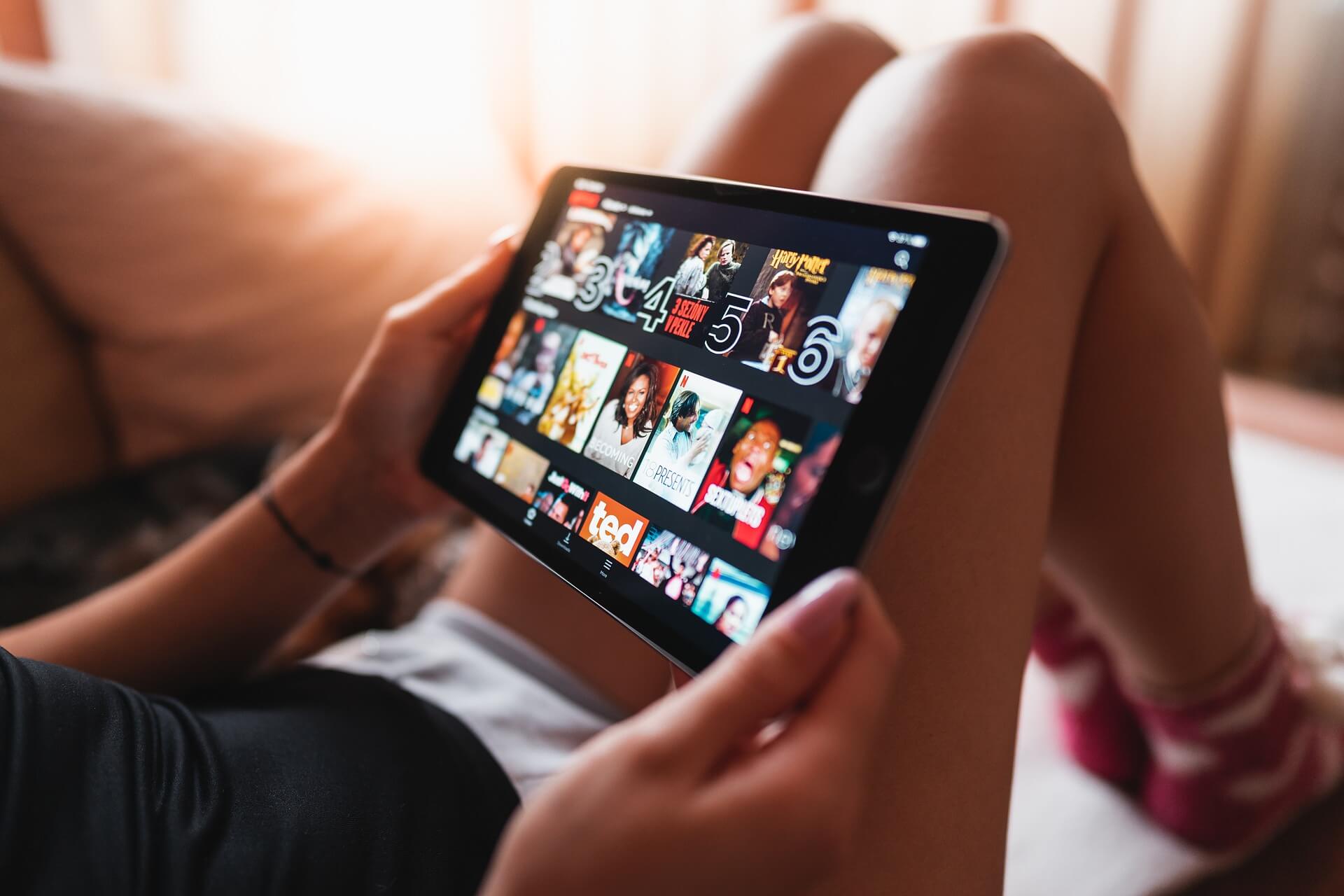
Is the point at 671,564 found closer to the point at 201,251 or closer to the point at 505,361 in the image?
the point at 505,361

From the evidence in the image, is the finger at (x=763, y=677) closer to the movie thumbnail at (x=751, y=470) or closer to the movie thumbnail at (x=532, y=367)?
the movie thumbnail at (x=751, y=470)

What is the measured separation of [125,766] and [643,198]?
40cm

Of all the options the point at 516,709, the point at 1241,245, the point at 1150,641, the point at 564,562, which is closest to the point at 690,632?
the point at 564,562

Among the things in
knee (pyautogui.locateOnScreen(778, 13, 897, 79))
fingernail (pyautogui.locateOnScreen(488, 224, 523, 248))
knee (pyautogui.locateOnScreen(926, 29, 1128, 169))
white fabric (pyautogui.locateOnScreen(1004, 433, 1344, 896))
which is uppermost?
knee (pyautogui.locateOnScreen(778, 13, 897, 79))

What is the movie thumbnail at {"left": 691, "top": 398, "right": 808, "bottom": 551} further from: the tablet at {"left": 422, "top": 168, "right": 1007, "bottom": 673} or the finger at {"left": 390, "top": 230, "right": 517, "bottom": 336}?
the finger at {"left": 390, "top": 230, "right": 517, "bottom": 336}

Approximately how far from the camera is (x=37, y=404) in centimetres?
90

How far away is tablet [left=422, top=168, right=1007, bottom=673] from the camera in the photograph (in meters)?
0.37

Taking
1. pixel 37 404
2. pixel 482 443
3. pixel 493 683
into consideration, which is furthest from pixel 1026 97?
pixel 37 404

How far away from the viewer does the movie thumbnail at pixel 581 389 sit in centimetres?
51

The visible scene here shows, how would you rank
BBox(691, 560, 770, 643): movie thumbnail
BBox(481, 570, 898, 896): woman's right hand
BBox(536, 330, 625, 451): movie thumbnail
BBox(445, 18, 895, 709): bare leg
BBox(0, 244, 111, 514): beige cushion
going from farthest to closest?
BBox(0, 244, 111, 514): beige cushion
BBox(445, 18, 895, 709): bare leg
BBox(536, 330, 625, 451): movie thumbnail
BBox(691, 560, 770, 643): movie thumbnail
BBox(481, 570, 898, 896): woman's right hand

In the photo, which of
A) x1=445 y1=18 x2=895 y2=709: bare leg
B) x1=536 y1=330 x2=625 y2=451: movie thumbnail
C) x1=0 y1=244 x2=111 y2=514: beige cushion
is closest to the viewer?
x1=536 y1=330 x2=625 y2=451: movie thumbnail

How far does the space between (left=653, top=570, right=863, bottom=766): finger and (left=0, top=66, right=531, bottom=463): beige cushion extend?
2.80 feet

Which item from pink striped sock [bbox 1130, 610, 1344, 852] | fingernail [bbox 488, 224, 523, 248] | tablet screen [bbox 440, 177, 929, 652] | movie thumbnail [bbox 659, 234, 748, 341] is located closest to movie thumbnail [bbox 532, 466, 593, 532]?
tablet screen [bbox 440, 177, 929, 652]

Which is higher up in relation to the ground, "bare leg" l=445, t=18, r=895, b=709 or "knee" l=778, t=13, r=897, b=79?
"knee" l=778, t=13, r=897, b=79
